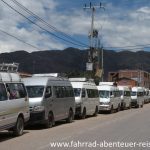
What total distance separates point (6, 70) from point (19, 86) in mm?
1009

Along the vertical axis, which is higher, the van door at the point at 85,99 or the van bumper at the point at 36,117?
the van door at the point at 85,99

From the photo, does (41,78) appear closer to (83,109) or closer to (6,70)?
(6,70)

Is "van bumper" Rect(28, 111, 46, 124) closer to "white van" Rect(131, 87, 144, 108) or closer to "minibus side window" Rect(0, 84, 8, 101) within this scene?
"minibus side window" Rect(0, 84, 8, 101)

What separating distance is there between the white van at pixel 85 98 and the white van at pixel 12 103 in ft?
34.2

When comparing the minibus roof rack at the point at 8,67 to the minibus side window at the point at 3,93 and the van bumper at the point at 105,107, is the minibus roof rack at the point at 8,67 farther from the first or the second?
the van bumper at the point at 105,107

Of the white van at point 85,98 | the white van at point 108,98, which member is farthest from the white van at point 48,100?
the white van at point 108,98

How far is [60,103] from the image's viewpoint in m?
22.9

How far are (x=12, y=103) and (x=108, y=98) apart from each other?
72.1 ft

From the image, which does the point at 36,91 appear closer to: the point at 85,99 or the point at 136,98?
the point at 85,99

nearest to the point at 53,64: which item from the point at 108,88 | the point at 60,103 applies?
the point at 108,88

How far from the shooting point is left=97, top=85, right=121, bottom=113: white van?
37250 millimetres

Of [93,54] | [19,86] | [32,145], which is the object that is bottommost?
[32,145]

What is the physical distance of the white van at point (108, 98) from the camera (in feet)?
122

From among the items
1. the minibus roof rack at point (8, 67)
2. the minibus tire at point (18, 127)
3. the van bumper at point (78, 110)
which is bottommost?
the minibus tire at point (18, 127)
